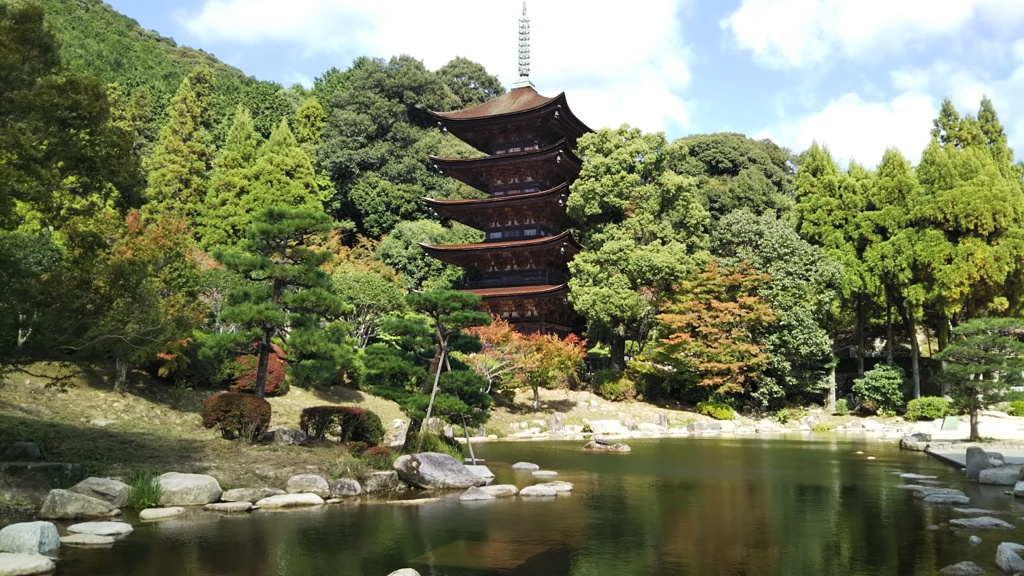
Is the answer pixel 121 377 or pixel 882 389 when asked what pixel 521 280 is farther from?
pixel 121 377

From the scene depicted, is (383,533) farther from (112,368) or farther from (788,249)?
(788,249)

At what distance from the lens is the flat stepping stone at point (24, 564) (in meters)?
7.10

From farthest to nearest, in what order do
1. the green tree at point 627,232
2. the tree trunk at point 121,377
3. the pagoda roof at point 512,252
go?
the pagoda roof at point 512,252, the green tree at point 627,232, the tree trunk at point 121,377

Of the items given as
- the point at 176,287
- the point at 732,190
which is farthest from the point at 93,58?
the point at 732,190

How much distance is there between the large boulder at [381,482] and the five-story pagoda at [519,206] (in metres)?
19.2

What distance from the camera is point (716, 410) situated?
30453 millimetres

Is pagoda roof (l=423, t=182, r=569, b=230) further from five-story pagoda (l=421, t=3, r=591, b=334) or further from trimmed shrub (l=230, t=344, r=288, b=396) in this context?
trimmed shrub (l=230, t=344, r=288, b=396)

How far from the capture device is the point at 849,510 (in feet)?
37.3

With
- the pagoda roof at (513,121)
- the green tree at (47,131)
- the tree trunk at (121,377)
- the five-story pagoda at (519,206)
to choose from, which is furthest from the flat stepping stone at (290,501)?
the pagoda roof at (513,121)

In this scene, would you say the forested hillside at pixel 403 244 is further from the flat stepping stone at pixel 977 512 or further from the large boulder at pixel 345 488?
the flat stepping stone at pixel 977 512

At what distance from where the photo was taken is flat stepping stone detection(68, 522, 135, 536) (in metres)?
8.91

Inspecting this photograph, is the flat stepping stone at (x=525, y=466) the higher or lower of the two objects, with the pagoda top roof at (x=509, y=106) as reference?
lower

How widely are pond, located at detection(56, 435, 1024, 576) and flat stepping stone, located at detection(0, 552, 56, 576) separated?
23 cm

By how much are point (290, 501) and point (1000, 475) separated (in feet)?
43.5
